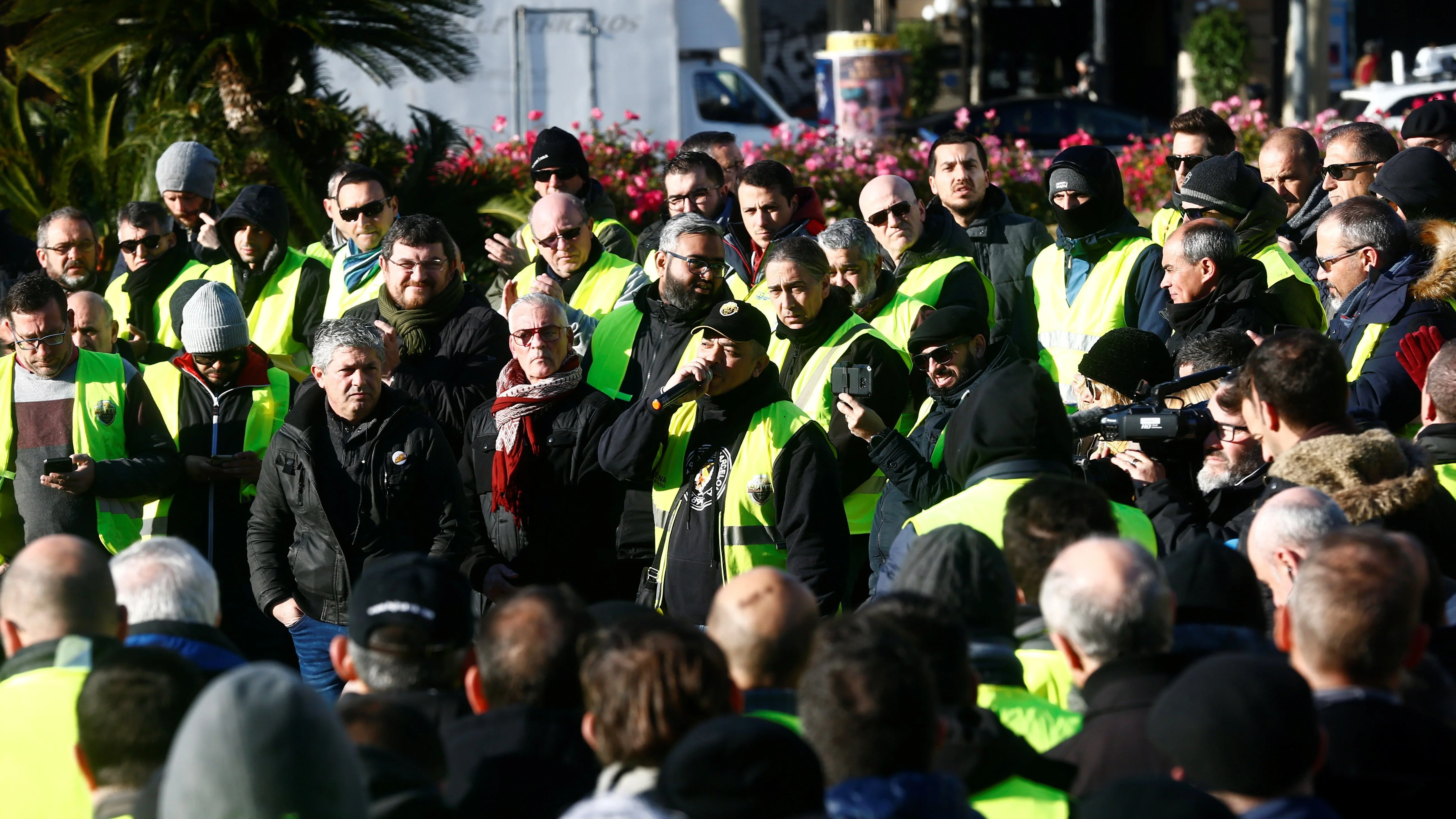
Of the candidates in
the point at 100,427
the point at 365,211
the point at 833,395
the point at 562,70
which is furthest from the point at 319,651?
the point at 562,70

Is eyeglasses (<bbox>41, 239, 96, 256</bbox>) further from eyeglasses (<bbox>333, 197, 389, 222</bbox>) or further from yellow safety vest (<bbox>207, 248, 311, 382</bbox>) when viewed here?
eyeglasses (<bbox>333, 197, 389, 222</bbox>)

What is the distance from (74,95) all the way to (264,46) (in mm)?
1612

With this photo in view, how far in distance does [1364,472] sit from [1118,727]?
142 centimetres

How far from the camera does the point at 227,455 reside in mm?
6262

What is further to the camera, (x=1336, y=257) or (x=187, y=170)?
(x=187, y=170)

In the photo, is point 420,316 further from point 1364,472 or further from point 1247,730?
point 1247,730

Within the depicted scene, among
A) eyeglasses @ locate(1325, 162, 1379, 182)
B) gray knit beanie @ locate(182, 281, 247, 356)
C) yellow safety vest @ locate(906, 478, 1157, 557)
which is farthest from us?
eyeglasses @ locate(1325, 162, 1379, 182)

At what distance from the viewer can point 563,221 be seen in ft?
23.6

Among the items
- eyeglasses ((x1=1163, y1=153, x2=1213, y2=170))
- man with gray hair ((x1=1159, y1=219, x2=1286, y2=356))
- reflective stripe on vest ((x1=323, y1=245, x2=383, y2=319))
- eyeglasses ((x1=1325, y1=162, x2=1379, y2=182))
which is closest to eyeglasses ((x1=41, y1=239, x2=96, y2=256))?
reflective stripe on vest ((x1=323, y1=245, x2=383, y2=319))

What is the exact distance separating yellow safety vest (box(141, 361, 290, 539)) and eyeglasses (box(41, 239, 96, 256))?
1766mm

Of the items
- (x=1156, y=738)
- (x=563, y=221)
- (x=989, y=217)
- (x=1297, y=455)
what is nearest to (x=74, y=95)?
(x=563, y=221)

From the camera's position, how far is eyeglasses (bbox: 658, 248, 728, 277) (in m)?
6.33

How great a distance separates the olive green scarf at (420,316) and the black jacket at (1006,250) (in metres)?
2.28

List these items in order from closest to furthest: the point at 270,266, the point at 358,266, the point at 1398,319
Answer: the point at 1398,319 → the point at 358,266 → the point at 270,266
